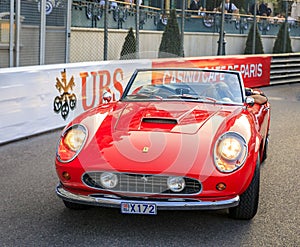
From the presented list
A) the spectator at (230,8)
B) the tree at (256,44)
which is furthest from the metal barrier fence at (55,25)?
the tree at (256,44)

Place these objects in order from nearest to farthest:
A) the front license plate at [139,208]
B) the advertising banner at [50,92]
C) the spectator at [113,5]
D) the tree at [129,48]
Result: the front license plate at [139,208] → the advertising banner at [50,92] → the spectator at [113,5] → the tree at [129,48]

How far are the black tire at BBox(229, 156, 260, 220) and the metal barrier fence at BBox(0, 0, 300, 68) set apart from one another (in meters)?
6.50

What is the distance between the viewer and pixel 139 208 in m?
A: 4.25

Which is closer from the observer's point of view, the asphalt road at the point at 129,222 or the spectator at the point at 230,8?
the asphalt road at the point at 129,222

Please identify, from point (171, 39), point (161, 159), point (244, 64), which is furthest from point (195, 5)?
point (161, 159)

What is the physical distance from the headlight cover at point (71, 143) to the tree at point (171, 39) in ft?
36.9

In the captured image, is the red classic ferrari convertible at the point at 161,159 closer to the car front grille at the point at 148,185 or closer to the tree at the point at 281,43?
the car front grille at the point at 148,185

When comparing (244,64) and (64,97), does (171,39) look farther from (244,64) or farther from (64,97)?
(64,97)

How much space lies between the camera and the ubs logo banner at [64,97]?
9219 mm

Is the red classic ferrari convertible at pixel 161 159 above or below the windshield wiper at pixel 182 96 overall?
below

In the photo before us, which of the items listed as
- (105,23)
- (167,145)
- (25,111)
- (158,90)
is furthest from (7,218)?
(105,23)

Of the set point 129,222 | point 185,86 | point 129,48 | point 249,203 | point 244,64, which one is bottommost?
point 129,222

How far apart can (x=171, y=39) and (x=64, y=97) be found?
7267 mm

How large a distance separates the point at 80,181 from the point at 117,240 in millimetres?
542
